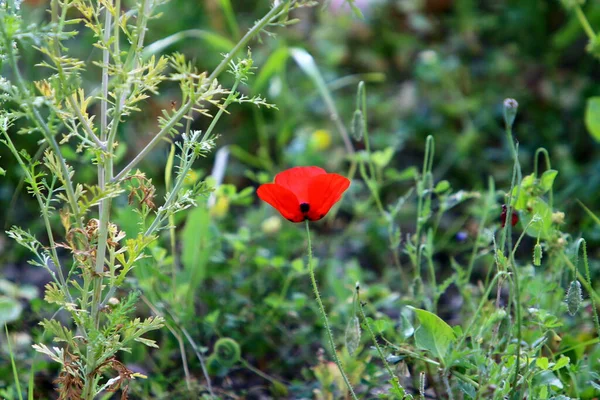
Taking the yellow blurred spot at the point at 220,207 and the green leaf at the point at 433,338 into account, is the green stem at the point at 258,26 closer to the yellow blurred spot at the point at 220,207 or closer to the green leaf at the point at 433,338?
the green leaf at the point at 433,338

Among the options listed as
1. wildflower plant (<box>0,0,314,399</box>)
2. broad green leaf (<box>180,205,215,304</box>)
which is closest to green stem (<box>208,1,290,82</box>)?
wildflower plant (<box>0,0,314,399</box>)

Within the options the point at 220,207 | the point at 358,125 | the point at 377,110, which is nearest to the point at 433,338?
the point at 358,125

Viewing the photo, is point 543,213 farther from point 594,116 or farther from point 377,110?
point 377,110

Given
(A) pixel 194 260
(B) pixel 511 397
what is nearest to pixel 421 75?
(A) pixel 194 260

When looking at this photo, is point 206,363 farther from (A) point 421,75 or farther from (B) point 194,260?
(A) point 421,75

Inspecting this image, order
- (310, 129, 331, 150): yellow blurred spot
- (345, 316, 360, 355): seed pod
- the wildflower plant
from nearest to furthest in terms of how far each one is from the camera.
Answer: the wildflower plant < (345, 316, 360, 355): seed pod < (310, 129, 331, 150): yellow blurred spot

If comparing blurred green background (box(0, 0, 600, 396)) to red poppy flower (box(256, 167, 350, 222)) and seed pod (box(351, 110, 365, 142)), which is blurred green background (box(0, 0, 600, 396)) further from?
red poppy flower (box(256, 167, 350, 222))
